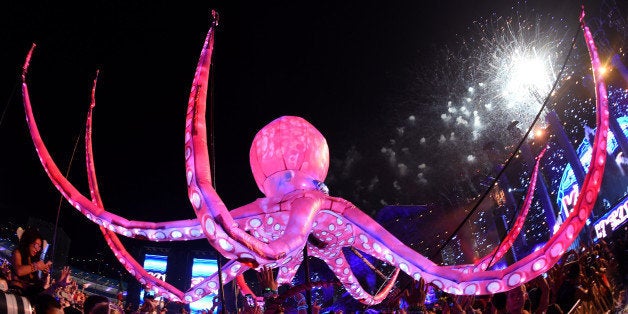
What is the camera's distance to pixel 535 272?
605 centimetres

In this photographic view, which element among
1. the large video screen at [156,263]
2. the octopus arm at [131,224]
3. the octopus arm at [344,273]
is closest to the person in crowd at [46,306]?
the octopus arm at [131,224]

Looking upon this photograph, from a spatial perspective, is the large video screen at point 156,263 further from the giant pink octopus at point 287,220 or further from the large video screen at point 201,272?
the giant pink octopus at point 287,220

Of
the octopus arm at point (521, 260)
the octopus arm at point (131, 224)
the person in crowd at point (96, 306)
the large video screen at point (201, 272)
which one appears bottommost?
the person in crowd at point (96, 306)

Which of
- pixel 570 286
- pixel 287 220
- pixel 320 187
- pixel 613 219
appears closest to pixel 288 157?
pixel 320 187

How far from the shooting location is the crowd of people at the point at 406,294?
4772 mm

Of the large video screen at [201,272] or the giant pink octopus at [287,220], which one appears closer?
the giant pink octopus at [287,220]

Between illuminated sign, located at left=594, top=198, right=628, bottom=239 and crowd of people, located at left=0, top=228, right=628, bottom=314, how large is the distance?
15.2 feet

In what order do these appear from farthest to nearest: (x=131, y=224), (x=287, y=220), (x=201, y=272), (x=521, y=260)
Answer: (x=201, y=272)
(x=287, y=220)
(x=131, y=224)
(x=521, y=260)

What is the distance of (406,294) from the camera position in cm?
661

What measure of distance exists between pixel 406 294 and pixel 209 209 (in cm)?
340

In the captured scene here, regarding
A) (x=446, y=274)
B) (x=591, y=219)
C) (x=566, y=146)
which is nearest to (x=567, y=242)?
(x=446, y=274)

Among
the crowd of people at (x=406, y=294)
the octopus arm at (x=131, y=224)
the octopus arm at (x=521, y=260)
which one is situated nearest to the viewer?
the crowd of people at (x=406, y=294)

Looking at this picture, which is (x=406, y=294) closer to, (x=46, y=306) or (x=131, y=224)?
(x=131, y=224)

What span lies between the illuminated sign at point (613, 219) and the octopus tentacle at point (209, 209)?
58.0 ft
